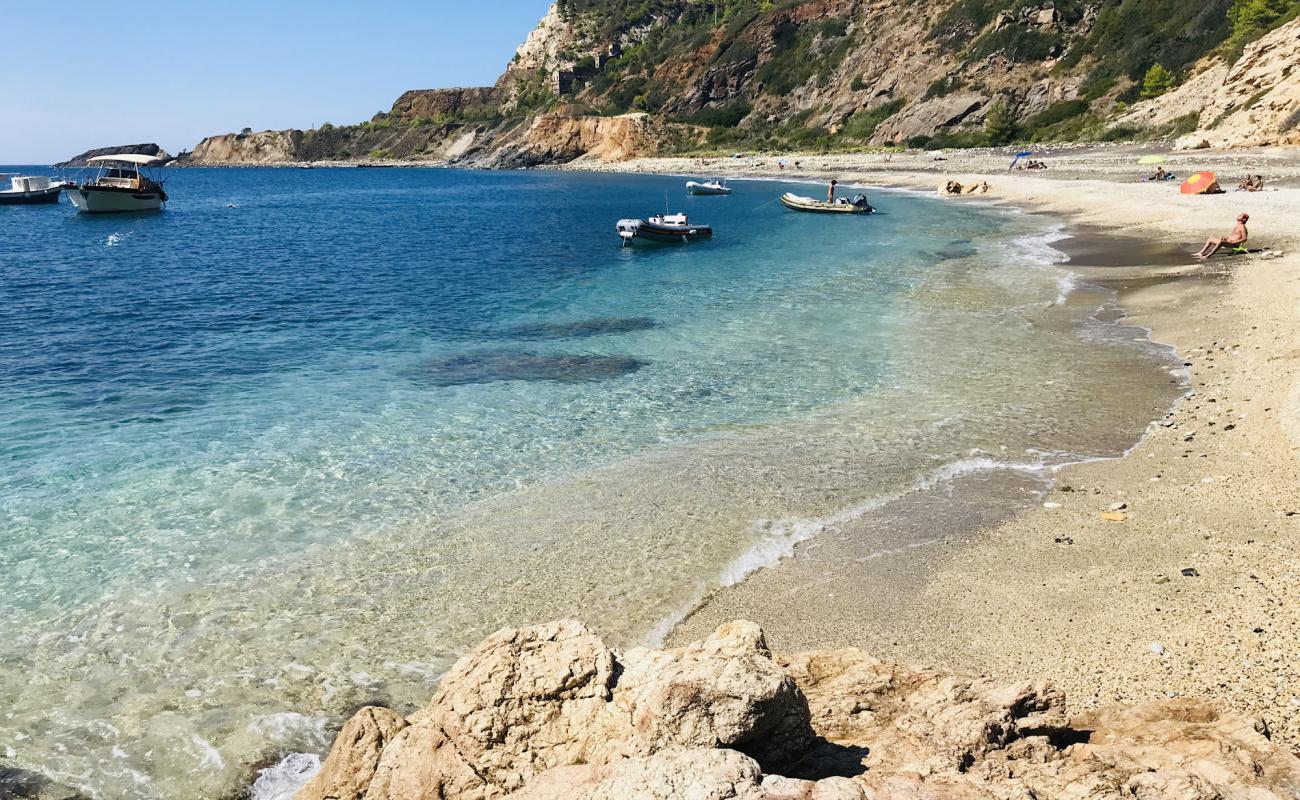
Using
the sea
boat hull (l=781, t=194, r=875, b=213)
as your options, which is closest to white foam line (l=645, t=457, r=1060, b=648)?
the sea

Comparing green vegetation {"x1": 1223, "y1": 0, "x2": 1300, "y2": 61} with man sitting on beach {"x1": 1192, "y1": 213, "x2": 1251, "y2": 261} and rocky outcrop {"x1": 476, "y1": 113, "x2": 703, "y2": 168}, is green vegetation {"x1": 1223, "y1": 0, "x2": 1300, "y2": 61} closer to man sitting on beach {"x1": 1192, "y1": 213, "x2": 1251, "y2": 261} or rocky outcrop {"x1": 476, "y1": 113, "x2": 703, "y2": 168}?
man sitting on beach {"x1": 1192, "y1": 213, "x2": 1251, "y2": 261}

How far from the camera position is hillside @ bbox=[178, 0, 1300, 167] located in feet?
253

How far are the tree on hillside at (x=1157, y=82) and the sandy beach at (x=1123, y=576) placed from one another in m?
81.3

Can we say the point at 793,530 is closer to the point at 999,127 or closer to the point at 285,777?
the point at 285,777

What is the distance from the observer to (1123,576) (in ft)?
29.7

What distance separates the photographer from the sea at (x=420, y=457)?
8.43 meters

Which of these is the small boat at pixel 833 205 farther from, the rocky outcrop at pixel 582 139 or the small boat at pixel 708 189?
the rocky outcrop at pixel 582 139

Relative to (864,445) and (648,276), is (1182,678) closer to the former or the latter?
(864,445)

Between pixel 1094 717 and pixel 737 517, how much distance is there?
629 cm

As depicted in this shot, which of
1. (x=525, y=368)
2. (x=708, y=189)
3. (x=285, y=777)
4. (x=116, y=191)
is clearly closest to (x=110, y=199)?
(x=116, y=191)

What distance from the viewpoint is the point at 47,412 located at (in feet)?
56.3

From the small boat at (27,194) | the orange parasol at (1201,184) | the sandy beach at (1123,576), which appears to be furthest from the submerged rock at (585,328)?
the small boat at (27,194)

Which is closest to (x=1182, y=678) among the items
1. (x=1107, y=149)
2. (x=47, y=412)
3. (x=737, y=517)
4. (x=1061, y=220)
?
(x=737, y=517)

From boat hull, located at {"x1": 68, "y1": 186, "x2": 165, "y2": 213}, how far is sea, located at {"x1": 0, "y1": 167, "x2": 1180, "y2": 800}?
44.4 m
